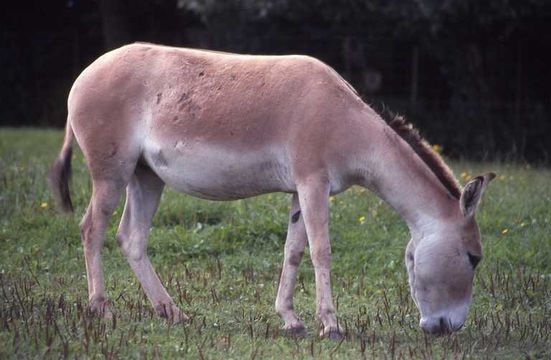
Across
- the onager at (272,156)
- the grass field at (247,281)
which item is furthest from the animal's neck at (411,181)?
the grass field at (247,281)

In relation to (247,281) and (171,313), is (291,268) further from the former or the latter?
(247,281)

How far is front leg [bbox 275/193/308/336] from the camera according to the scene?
641 cm

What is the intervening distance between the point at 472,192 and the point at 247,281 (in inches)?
94.4

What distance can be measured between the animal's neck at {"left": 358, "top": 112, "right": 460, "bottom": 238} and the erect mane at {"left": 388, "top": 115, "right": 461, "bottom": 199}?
0.05 metres

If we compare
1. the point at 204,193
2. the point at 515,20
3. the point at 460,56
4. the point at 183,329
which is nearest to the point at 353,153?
the point at 204,193

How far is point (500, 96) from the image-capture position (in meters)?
17.6

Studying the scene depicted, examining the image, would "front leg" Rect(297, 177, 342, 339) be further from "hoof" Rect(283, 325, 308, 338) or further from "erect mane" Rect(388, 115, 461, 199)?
"erect mane" Rect(388, 115, 461, 199)

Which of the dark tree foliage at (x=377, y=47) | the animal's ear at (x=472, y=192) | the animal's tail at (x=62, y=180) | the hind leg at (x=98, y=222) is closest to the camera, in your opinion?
the animal's ear at (x=472, y=192)

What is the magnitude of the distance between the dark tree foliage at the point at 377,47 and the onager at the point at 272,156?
8754mm

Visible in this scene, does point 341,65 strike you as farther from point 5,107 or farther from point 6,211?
point 6,211

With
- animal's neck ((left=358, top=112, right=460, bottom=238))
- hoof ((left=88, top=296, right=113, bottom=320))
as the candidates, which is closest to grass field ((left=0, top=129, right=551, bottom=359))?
hoof ((left=88, top=296, right=113, bottom=320))

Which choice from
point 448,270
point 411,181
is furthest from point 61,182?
point 448,270

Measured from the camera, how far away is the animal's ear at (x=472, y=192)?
595 centimetres

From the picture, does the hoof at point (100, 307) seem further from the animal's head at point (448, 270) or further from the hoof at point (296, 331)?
the animal's head at point (448, 270)
